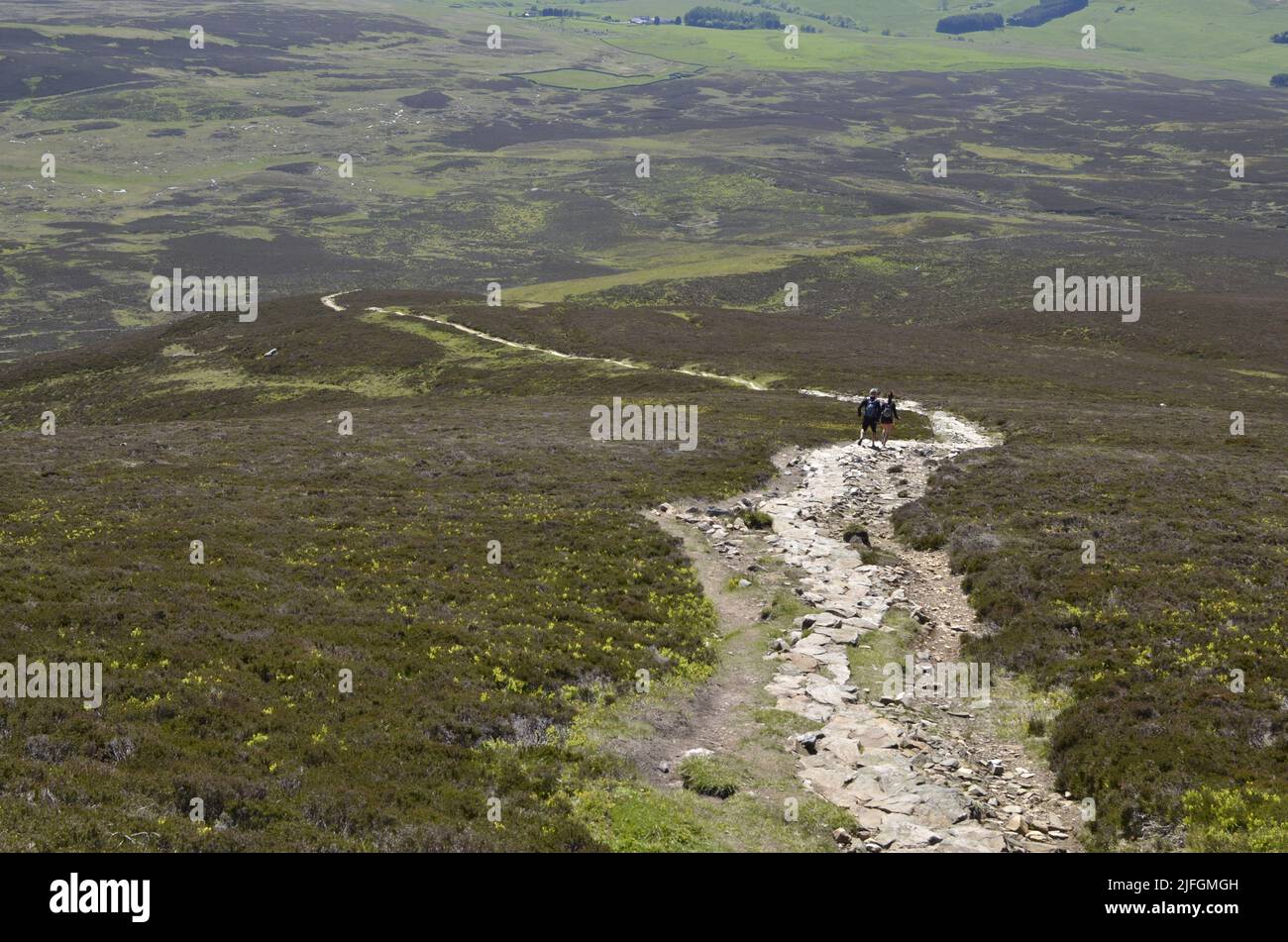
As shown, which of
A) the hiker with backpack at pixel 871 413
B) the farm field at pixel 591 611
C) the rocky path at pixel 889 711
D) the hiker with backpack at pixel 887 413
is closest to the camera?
the farm field at pixel 591 611

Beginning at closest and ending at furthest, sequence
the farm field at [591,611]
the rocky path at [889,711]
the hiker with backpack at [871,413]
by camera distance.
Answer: the farm field at [591,611] → the rocky path at [889,711] → the hiker with backpack at [871,413]

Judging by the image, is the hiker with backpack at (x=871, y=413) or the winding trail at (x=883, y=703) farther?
the hiker with backpack at (x=871, y=413)

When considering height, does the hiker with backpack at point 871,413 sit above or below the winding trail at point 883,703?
above

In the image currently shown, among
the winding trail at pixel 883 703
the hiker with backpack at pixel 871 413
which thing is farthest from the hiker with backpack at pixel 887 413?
the winding trail at pixel 883 703

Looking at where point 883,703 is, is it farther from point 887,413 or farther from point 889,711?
point 887,413

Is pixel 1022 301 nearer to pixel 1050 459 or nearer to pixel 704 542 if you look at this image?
pixel 1050 459

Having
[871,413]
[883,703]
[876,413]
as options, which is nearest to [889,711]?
[883,703]

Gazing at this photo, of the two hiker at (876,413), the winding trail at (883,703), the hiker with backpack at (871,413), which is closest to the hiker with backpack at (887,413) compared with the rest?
the two hiker at (876,413)

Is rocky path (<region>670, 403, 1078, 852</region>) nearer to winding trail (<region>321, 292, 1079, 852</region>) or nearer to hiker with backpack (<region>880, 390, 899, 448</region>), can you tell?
winding trail (<region>321, 292, 1079, 852</region>)

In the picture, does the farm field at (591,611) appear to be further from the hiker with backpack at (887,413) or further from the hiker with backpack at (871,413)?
the hiker with backpack at (871,413)
